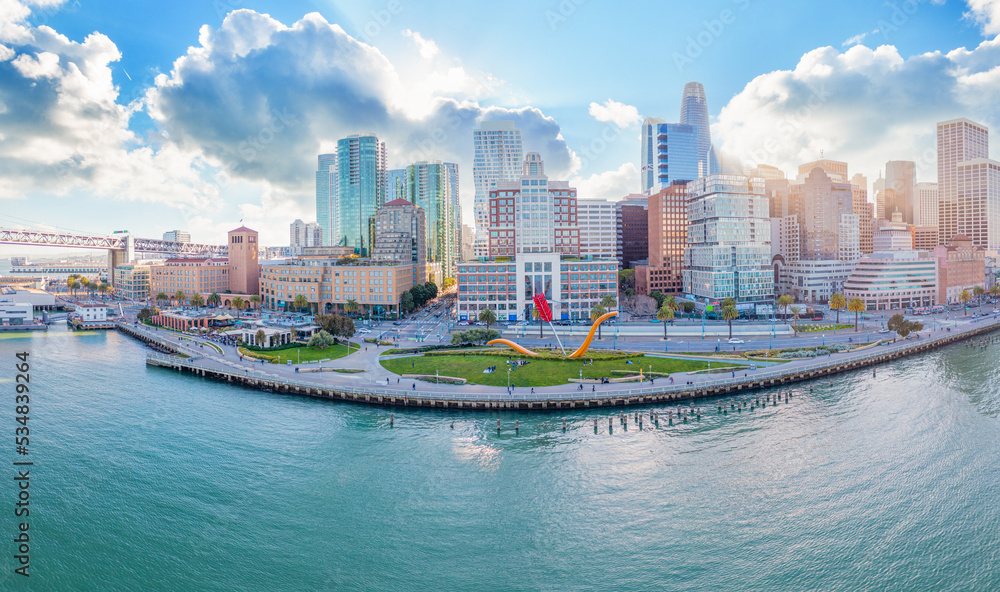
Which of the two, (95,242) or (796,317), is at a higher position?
(95,242)

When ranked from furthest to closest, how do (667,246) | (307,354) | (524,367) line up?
1. (667,246)
2. (307,354)
3. (524,367)

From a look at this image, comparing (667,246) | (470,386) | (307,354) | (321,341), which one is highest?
(667,246)

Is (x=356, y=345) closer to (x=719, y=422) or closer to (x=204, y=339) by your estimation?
(x=204, y=339)

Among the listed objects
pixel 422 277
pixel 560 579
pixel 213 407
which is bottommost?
pixel 560 579

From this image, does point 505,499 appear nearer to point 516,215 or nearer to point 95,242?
point 516,215

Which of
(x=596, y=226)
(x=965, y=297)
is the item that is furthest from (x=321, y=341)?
(x=965, y=297)

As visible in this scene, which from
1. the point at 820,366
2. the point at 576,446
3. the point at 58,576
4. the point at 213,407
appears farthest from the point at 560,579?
the point at 820,366
